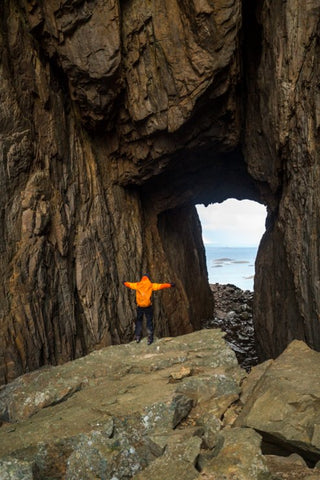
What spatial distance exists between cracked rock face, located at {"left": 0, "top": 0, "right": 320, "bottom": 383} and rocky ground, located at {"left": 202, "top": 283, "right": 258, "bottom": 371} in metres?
3.16

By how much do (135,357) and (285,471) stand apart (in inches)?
227

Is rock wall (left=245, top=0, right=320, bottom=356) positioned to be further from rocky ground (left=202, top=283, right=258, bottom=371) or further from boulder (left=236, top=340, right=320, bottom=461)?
rocky ground (left=202, top=283, right=258, bottom=371)

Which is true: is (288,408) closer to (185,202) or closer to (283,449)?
(283,449)

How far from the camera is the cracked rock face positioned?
36.3ft

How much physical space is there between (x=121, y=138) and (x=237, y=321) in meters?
19.5

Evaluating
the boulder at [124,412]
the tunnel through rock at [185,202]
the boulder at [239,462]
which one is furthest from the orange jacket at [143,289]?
the tunnel through rock at [185,202]

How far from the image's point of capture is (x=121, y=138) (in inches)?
645

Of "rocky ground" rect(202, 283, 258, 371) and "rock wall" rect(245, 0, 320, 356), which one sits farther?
"rocky ground" rect(202, 283, 258, 371)

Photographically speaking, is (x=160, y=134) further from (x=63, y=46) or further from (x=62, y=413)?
(x=62, y=413)

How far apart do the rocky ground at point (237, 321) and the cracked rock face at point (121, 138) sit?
3162 millimetres

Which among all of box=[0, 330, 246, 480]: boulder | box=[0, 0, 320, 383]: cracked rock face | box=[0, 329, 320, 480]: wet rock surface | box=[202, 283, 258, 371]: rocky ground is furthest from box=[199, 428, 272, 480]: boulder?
box=[202, 283, 258, 371]: rocky ground

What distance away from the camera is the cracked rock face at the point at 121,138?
36.3 feet

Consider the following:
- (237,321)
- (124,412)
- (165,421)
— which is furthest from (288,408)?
(237,321)

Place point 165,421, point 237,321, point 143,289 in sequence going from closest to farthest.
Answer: point 165,421 < point 143,289 < point 237,321
